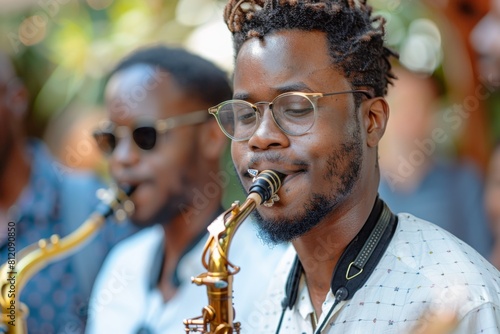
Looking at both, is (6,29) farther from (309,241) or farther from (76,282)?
(309,241)

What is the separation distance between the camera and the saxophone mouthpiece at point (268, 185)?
264cm

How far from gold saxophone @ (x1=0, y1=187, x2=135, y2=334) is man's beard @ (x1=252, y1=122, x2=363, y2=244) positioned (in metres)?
1.89

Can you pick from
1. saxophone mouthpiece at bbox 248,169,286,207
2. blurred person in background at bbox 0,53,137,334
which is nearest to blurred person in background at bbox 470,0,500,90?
saxophone mouthpiece at bbox 248,169,286,207

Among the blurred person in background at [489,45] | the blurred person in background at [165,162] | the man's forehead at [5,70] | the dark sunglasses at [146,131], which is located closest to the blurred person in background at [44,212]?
the man's forehead at [5,70]

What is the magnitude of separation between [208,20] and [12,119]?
5.43 feet

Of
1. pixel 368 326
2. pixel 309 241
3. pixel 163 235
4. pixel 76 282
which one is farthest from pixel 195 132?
pixel 368 326

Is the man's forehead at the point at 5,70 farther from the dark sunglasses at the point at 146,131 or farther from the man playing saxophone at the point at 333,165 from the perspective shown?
the man playing saxophone at the point at 333,165

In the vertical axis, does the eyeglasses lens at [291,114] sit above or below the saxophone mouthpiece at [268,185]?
above

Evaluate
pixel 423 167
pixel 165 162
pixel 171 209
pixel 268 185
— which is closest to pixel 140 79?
pixel 165 162

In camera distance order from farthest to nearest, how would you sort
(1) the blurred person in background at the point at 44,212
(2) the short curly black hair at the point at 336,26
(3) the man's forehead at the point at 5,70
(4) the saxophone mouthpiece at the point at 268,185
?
(3) the man's forehead at the point at 5,70, (1) the blurred person in background at the point at 44,212, (2) the short curly black hair at the point at 336,26, (4) the saxophone mouthpiece at the point at 268,185

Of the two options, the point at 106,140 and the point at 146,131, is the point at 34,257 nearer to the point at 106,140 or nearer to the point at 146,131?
the point at 106,140

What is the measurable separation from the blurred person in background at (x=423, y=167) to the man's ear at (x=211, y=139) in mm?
929

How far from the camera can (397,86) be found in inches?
183

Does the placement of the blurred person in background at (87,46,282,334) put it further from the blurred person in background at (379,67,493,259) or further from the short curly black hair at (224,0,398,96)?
the short curly black hair at (224,0,398,96)
